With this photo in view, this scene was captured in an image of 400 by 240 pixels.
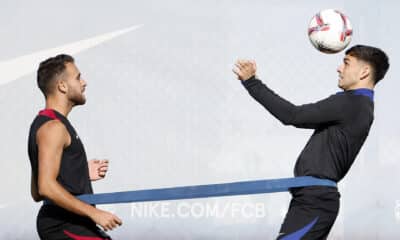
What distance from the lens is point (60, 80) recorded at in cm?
418

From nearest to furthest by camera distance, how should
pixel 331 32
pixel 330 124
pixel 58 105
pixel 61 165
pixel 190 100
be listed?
pixel 61 165
pixel 58 105
pixel 330 124
pixel 331 32
pixel 190 100

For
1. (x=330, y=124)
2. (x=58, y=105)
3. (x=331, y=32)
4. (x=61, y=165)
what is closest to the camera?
(x=61, y=165)

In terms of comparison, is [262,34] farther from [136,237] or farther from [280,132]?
[136,237]

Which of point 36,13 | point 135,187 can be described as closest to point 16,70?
point 36,13

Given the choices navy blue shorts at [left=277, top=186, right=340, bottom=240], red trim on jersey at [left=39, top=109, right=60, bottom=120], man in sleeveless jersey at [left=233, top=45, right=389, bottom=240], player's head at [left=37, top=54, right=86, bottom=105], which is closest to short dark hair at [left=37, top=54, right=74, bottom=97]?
player's head at [left=37, top=54, right=86, bottom=105]

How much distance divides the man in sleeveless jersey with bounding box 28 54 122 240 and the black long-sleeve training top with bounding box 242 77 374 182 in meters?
1.08

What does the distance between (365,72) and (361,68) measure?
3 centimetres

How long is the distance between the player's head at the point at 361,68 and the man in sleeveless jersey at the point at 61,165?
1.47 m

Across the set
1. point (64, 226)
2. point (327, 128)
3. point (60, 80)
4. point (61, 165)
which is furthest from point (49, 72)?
point (327, 128)

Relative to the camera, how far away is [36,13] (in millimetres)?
9656

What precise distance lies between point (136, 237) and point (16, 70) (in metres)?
2.45

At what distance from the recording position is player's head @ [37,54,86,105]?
4180 millimetres

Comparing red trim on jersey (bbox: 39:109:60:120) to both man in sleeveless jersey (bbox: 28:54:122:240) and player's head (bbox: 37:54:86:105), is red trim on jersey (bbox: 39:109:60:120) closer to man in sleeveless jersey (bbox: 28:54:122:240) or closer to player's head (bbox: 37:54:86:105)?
man in sleeveless jersey (bbox: 28:54:122:240)

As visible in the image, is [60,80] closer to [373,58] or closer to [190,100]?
[373,58]
